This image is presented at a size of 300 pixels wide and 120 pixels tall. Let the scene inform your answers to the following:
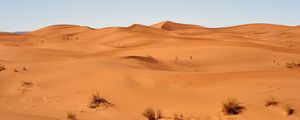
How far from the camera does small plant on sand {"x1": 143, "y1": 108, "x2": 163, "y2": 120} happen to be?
8875mm

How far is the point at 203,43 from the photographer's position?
26.6 metres

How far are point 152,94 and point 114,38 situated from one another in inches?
1197

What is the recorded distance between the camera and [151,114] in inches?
350

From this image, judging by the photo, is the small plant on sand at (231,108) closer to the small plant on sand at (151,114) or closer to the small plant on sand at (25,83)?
the small plant on sand at (151,114)

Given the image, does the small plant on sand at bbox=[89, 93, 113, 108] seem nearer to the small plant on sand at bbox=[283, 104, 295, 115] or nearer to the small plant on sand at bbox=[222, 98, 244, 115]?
the small plant on sand at bbox=[222, 98, 244, 115]

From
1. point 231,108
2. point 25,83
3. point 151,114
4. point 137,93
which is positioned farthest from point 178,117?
point 25,83

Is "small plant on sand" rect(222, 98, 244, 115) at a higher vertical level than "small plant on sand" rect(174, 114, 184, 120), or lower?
higher

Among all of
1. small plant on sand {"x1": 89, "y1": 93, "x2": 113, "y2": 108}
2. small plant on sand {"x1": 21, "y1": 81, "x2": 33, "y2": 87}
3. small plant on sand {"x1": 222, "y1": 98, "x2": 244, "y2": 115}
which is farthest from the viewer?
small plant on sand {"x1": 21, "y1": 81, "x2": 33, "y2": 87}

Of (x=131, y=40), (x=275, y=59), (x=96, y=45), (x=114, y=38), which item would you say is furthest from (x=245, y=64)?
(x=114, y=38)

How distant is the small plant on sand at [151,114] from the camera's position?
888 centimetres

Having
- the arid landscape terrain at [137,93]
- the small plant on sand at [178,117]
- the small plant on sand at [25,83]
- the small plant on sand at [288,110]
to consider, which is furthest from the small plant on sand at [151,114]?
the small plant on sand at [25,83]

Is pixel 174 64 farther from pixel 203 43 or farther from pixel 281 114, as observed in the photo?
pixel 281 114

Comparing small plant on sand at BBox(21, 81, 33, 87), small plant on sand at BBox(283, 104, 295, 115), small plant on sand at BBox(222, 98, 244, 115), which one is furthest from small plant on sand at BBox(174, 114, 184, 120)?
small plant on sand at BBox(21, 81, 33, 87)

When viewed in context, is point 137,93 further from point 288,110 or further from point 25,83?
point 288,110
